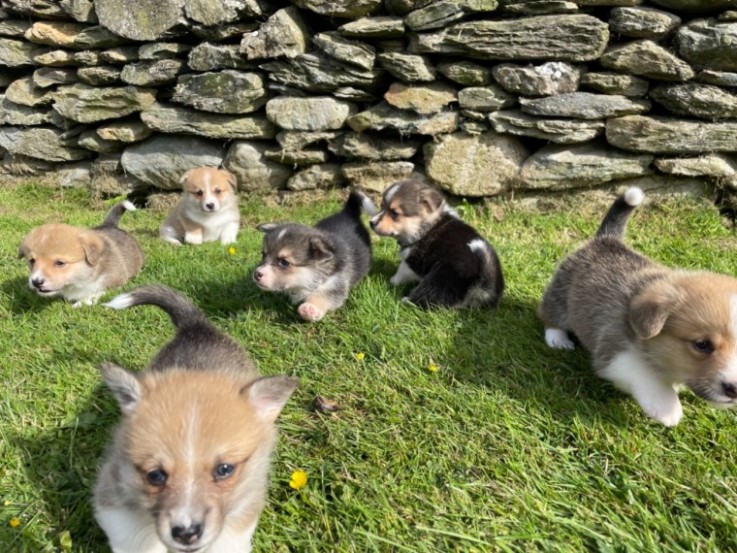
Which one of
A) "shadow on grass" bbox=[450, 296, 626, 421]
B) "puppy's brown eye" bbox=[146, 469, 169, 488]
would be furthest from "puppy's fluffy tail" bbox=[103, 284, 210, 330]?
"shadow on grass" bbox=[450, 296, 626, 421]

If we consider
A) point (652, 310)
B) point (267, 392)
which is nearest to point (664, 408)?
point (652, 310)

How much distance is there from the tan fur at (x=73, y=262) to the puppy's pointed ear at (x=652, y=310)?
158 inches

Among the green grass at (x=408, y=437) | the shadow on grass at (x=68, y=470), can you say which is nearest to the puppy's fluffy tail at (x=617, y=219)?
the green grass at (x=408, y=437)

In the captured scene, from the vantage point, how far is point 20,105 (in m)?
8.16

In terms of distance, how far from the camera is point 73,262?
438 cm

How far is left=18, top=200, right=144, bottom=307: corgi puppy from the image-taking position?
420 centimetres

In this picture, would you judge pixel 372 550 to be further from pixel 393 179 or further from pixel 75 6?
pixel 75 6

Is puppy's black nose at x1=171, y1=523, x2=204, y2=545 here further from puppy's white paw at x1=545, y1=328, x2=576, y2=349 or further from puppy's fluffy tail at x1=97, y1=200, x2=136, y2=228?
puppy's fluffy tail at x1=97, y1=200, x2=136, y2=228

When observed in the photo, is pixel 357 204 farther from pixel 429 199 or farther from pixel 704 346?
pixel 704 346

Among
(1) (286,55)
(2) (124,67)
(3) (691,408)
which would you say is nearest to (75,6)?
(2) (124,67)

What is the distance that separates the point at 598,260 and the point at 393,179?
3.66 meters

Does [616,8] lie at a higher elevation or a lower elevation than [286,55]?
higher

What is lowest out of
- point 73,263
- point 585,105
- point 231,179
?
point 231,179

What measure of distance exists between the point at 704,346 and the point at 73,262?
444 cm
